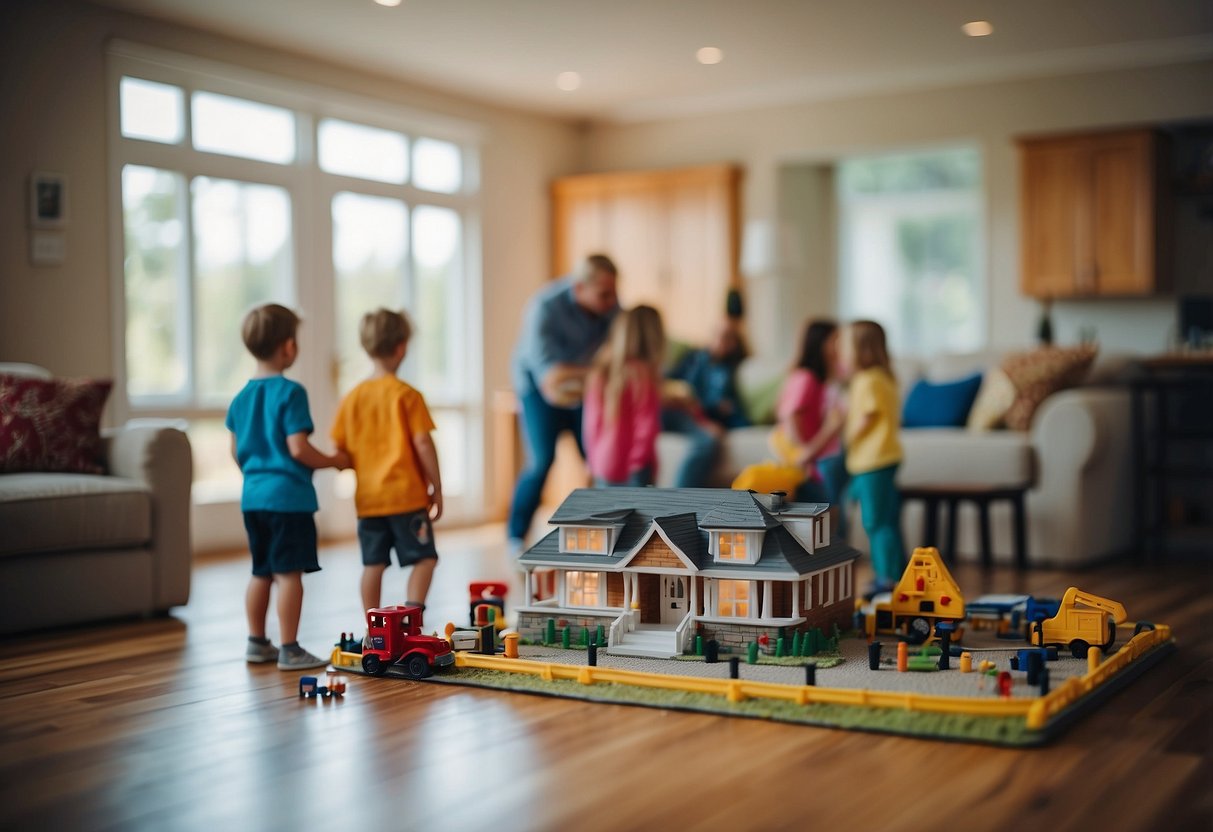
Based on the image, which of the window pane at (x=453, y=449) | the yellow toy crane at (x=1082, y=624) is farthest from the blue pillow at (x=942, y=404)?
the window pane at (x=453, y=449)

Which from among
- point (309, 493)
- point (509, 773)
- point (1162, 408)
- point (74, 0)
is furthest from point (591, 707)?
point (74, 0)

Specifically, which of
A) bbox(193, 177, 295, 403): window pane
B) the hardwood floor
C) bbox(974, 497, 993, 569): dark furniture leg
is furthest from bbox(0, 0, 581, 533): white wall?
bbox(974, 497, 993, 569): dark furniture leg

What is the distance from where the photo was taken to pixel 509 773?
230 cm

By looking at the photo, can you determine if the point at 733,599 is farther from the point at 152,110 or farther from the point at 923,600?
the point at 152,110

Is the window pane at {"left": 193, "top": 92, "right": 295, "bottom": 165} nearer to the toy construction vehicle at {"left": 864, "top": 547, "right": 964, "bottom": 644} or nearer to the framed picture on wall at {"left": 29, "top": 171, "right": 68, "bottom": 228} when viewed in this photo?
the framed picture on wall at {"left": 29, "top": 171, "right": 68, "bottom": 228}

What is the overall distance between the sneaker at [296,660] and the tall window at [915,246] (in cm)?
566

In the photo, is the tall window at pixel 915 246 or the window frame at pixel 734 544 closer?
the window frame at pixel 734 544

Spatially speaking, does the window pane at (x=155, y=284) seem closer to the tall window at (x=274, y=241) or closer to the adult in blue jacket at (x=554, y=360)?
the tall window at (x=274, y=241)

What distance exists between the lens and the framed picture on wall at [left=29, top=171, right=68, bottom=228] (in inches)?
207

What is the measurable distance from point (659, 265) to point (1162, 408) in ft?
10.6

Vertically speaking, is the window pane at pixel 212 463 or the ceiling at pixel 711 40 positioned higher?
the ceiling at pixel 711 40

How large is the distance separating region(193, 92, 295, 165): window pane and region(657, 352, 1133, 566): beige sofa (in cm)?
275

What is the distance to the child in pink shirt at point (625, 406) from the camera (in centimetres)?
A: 465

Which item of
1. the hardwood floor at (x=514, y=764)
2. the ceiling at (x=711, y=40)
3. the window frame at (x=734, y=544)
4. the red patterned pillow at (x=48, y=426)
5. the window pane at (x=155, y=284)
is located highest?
the ceiling at (x=711, y=40)
